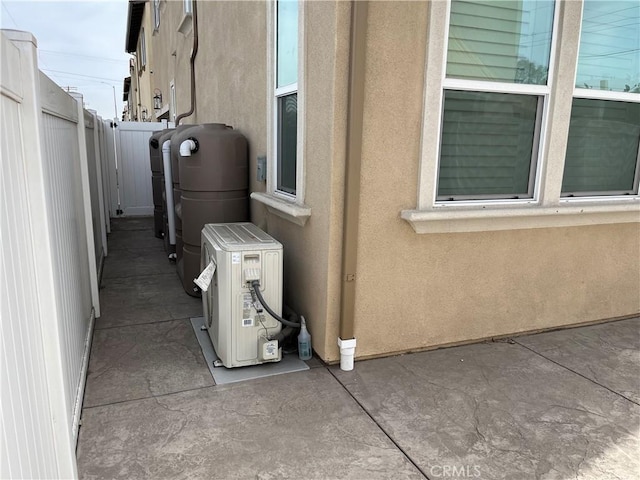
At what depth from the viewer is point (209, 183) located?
4.60 metres

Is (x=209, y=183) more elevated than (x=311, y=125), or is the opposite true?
(x=311, y=125)

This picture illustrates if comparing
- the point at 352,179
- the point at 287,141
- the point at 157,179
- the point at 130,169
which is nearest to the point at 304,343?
the point at 352,179

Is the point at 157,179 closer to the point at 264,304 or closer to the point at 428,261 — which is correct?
the point at 264,304

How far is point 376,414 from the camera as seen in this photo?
279 centimetres

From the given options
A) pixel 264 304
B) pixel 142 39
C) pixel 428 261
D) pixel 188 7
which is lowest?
pixel 264 304

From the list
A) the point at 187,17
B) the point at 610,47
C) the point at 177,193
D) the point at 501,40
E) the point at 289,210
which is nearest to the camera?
the point at 501,40

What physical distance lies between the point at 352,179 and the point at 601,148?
2.29 metres

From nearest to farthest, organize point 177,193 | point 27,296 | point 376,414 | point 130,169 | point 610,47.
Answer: point 27,296
point 376,414
point 610,47
point 177,193
point 130,169

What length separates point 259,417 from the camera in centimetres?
273

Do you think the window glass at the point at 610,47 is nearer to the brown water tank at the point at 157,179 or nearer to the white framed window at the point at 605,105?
Answer: the white framed window at the point at 605,105

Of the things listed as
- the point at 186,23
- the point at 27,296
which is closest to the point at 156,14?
the point at 186,23

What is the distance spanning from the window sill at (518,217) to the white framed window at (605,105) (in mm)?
174

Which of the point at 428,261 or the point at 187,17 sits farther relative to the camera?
the point at 187,17

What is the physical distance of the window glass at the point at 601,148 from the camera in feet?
12.3
